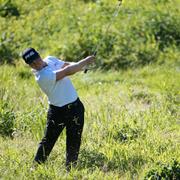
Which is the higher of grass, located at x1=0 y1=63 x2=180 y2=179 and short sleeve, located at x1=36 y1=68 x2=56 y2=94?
short sleeve, located at x1=36 y1=68 x2=56 y2=94

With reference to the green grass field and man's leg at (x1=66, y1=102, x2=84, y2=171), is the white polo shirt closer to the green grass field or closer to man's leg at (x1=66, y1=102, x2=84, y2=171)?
man's leg at (x1=66, y1=102, x2=84, y2=171)

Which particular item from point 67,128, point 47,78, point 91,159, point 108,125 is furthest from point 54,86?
point 108,125

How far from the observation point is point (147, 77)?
10.7m

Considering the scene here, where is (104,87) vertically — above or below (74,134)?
below

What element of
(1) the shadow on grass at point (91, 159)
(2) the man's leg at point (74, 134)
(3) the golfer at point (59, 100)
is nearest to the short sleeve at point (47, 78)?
(3) the golfer at point (59, 100)

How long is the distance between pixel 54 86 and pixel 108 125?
1743mm

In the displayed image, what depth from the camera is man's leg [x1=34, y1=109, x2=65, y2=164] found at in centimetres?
626

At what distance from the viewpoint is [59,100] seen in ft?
20.1

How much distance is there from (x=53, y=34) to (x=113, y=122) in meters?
5.47

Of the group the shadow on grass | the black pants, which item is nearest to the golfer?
the black pants

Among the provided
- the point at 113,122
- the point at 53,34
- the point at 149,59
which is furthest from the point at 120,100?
the point at 53,34

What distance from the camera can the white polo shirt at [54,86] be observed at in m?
6.00

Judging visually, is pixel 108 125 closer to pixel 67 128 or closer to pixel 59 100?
pixel 67 128

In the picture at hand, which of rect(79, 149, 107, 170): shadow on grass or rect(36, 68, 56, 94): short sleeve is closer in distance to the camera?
rect(36, 68, 56, 94): short sleeve
